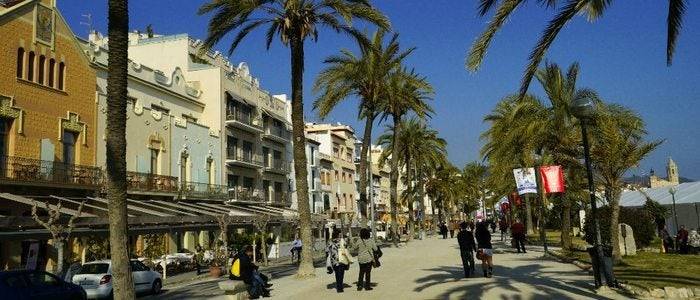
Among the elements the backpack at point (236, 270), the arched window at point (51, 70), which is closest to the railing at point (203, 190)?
the arched window at point (51, 70)

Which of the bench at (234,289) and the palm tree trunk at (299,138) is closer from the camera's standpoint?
the bench at (234,289)

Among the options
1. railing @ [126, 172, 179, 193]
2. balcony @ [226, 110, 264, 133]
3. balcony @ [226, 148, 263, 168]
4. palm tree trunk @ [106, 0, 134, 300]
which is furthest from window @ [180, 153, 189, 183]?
palm tree trunk @ [106, 0, 134, 300]

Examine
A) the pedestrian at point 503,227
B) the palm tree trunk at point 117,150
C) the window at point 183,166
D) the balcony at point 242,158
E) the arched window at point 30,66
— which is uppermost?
the arched window at point 30,66

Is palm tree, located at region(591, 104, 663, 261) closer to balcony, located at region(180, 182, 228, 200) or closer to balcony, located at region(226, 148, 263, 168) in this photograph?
balcony, located at region(180, 182, 228, 200)

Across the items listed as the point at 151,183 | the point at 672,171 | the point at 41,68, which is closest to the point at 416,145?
the point at 151,183

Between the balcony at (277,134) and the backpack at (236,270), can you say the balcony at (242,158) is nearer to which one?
the balcony at (277,134)

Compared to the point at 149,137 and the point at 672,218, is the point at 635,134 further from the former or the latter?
the point at 149,137

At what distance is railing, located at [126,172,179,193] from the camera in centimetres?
3247

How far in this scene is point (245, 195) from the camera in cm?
4584

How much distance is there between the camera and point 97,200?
→ 88.5ft

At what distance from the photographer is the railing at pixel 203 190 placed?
123 feet

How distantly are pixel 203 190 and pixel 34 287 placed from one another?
26328 mm

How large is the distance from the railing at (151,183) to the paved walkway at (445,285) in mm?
11338

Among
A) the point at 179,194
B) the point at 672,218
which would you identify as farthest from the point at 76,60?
the point at 672,218
